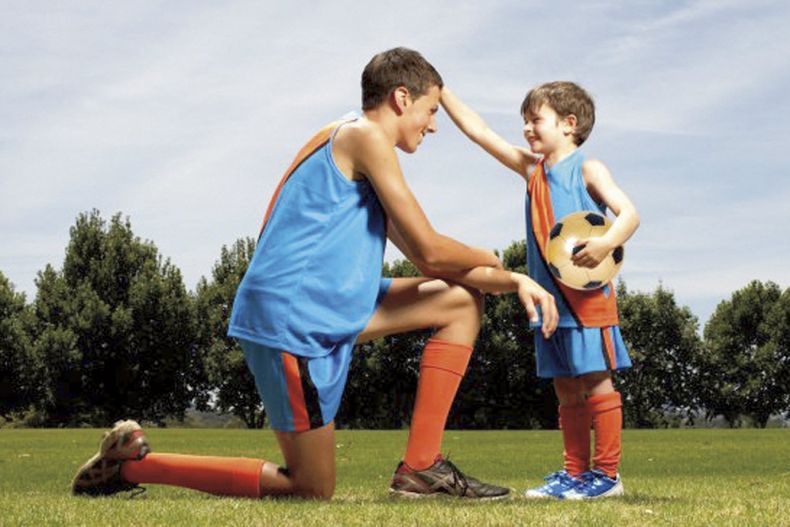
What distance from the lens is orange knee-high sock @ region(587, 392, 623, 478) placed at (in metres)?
6.07

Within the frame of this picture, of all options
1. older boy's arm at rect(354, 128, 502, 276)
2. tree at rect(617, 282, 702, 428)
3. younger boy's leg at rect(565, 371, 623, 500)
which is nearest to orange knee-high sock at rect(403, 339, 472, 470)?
older boy's arm at rect(354, 128, 502, 276)

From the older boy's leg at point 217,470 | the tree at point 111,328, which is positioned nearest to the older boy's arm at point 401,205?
the older boy's leg at point 217,470

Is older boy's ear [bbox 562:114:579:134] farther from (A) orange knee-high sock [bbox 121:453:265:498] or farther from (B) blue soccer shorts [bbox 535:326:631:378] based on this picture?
(A) orange knee-high sock [bbox 121:453:265:498]

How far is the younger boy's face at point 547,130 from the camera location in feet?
21.1

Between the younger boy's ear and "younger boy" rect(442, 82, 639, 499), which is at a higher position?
the younger boy's ear

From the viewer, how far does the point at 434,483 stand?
541cm

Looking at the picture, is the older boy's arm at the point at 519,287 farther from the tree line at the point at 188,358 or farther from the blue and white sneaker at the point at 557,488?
the tree line at the point at 188,358

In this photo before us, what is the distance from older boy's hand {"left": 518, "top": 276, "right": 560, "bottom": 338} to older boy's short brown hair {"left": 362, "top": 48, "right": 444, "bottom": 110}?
1173 millimetres

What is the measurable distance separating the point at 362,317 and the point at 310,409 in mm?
532

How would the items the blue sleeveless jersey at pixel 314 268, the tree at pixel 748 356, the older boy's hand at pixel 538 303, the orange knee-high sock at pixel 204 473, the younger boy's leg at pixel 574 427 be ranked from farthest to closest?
the tree at pixel 748 356
the younger boy's leg at pixel 574 427
the orange knee-high sock at pixel 204 473
the blue sleeveless jersey at pixel 314 268
the older boy's hand at pixel 538 303

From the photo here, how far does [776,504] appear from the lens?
5680 millimetres

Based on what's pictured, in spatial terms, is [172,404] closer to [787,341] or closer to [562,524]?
[787,341]

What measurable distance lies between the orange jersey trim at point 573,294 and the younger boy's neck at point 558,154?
12 cm

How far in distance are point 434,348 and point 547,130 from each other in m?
1.71
